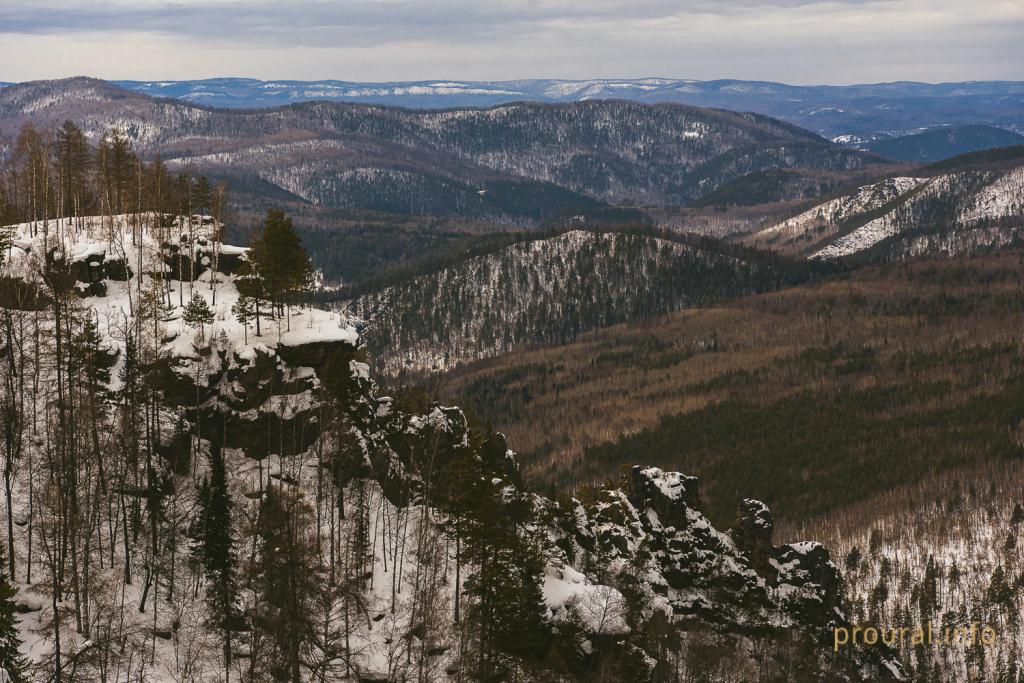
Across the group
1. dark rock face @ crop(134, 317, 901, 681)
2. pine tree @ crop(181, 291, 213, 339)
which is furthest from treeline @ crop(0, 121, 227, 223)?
dark rock face @ crop(134, 317, 901, 681)

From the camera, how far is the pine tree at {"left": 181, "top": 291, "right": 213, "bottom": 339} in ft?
296

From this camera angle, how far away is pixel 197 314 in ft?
298

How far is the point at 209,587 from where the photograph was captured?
232 ft

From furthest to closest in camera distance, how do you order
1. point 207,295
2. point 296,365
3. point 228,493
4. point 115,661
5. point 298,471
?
point 207,295 < point 296,365 < point 298,471 < point 228,493 < point 115,661

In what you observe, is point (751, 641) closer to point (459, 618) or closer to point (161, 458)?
point (459, 618)

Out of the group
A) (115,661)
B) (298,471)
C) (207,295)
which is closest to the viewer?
(115,661)

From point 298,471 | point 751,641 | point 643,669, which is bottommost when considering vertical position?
point 751,641

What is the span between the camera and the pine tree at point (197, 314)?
296ft

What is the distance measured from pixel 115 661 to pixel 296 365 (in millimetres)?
32792

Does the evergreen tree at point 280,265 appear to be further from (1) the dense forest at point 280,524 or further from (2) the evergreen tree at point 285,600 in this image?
(2) the evergreen tree at point 285,600

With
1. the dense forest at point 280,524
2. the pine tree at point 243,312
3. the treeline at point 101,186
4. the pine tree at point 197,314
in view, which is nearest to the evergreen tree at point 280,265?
the dense forest at point 280,524

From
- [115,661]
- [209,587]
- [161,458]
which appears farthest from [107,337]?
[115,661]

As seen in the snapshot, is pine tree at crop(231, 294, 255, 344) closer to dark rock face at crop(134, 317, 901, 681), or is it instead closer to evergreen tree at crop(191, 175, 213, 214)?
dark rock face at crop(134, 317, 901, 681)

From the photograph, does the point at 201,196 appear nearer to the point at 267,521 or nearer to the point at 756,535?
the point at 267,521
